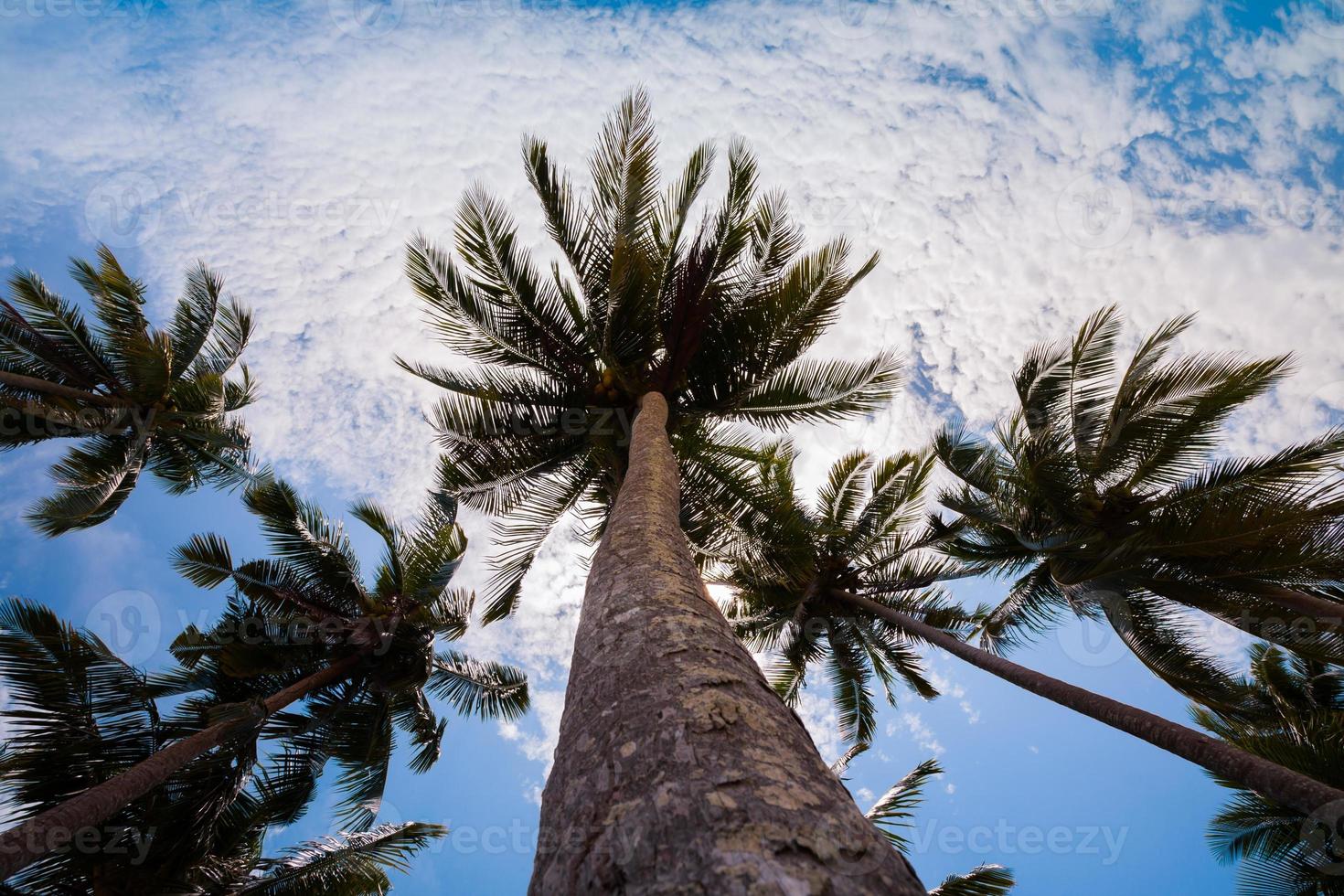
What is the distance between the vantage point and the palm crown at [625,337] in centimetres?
806

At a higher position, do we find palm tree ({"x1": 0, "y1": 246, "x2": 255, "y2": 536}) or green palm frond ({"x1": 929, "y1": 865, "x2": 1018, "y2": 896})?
palm tree ({"x1": 0, "y1": 246, "x2": 255, "y2": 536})

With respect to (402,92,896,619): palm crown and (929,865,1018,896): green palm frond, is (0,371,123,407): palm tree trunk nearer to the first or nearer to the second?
(402,92,896,619): palm crown

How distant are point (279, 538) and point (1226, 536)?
12690 mm

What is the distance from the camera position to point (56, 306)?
1036cm

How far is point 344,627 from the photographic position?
30.3 ft

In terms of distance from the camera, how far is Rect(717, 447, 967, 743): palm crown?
11273 mm

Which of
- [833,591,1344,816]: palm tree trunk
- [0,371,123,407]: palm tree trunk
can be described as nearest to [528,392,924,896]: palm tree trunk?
[833,591,1344,816]: palm tree trunk

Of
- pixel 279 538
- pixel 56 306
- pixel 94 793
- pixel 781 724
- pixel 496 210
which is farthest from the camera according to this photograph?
pixel 56 306

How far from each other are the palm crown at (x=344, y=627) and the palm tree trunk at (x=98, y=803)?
4.39ft

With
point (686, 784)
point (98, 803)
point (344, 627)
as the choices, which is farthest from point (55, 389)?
point (686, 784)

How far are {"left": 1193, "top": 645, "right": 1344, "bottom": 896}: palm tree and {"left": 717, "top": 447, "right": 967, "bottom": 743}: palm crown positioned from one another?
4168 mm

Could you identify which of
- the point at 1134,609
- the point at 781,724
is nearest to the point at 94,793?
the point at 781,724

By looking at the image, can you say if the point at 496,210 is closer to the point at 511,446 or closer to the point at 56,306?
the point at 511,446

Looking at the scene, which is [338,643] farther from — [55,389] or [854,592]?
[854,592]
